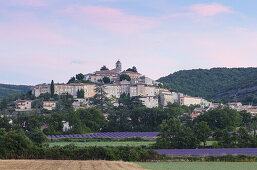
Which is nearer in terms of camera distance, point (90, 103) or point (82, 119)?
point (82, 119)

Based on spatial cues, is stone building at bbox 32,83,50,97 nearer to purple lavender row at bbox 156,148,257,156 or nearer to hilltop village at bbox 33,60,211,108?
hilltop village at bbox 33,60,211,108

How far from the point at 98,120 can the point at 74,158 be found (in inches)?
1731

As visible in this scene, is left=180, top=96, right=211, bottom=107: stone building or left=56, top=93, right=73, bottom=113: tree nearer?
left=56, top=93, right=73, bottom=113: tree

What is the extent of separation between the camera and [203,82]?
634ft

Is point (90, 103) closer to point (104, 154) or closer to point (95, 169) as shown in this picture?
point (104, 154)

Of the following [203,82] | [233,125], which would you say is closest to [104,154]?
[233,125]

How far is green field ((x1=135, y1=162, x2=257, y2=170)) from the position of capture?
32.8m

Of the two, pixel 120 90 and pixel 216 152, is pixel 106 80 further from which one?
pixel 216 152

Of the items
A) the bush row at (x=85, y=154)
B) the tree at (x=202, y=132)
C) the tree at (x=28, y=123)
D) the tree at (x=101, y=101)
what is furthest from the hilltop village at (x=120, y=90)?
the bush row at (x=85, y=154)

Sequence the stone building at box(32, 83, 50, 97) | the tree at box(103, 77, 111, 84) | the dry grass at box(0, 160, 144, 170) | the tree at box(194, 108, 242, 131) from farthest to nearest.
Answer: the tree at box(103, 77, 111, 84), the stone building at box(32, 83, 50, 97), the tree at box(194, 108, 242, 131), the dry grass at box(0, 160, 144, 170)

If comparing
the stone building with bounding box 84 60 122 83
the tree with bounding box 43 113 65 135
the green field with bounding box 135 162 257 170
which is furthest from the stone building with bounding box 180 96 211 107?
the green field with bounding box 135 162 257 170

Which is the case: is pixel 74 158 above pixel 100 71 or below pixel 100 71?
below

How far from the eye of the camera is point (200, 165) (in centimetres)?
3466

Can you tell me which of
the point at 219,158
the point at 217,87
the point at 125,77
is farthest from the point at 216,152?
the point at 217,87
